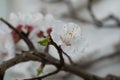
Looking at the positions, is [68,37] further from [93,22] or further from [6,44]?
[93,22]

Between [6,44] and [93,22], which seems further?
[93,22]

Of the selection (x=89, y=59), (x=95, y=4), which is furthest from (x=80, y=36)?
(x=95, y=4)

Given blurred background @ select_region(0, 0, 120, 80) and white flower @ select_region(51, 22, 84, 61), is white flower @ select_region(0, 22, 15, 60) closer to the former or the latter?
white flower @ select_region(51, 22, 84, 61)

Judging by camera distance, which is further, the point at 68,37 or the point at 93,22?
the point at 93,22

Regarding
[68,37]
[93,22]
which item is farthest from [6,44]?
[93,22]

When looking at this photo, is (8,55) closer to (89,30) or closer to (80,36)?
(80,36)

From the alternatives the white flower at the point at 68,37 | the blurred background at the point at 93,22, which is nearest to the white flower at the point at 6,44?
the white flower at the point at 68,37
